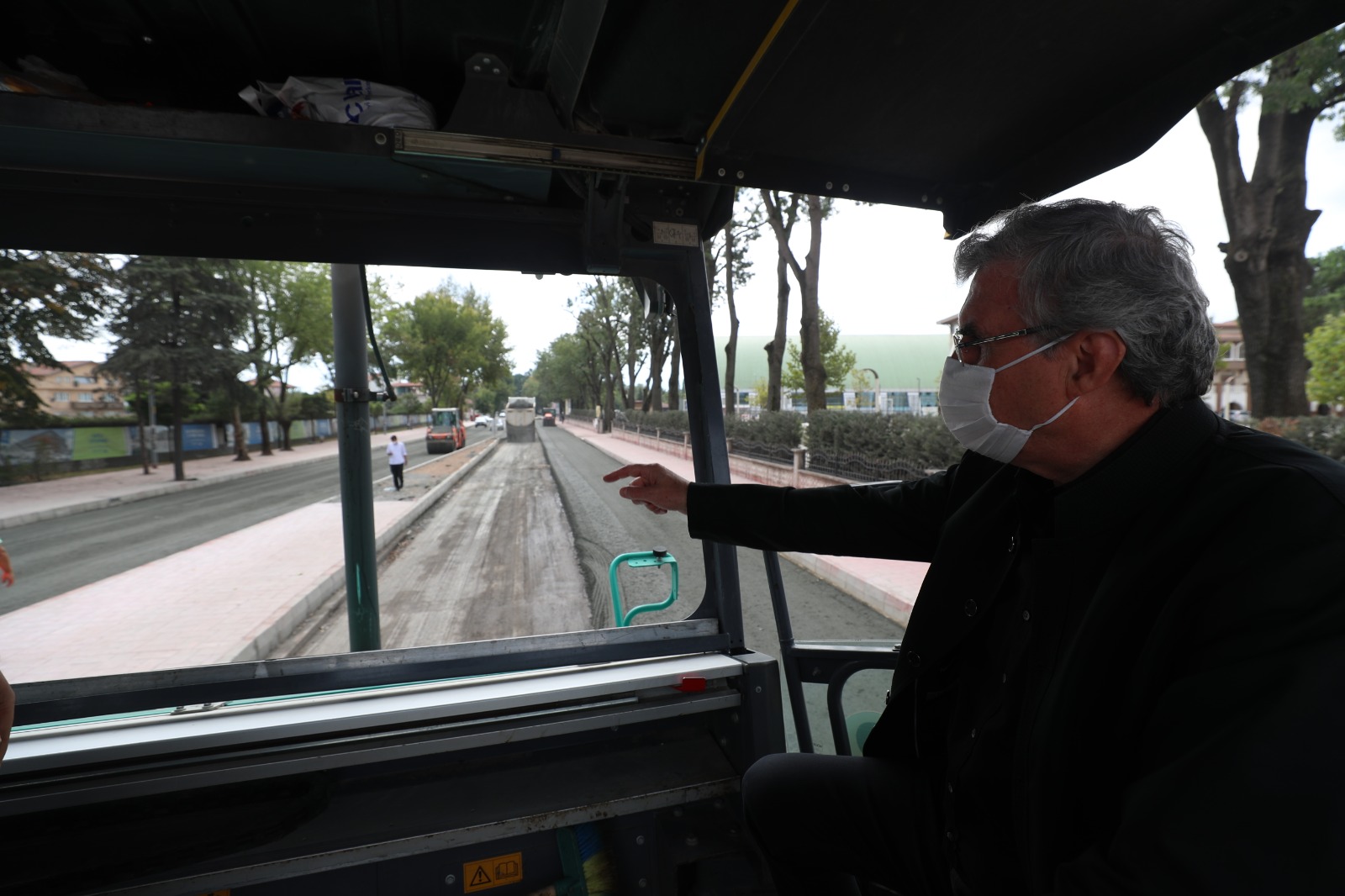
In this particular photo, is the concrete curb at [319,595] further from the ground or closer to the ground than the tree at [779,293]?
closer to the ground

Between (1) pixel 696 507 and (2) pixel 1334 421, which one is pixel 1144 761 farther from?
(2) pixel 1334 421

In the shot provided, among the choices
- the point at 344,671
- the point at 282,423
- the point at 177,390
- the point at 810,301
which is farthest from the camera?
the point at 810,301

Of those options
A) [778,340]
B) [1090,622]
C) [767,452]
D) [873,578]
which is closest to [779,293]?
[778,340]

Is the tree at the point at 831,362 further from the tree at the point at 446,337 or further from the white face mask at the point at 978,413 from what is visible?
the white face mask at the point at 978,413

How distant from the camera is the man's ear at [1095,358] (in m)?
1.26

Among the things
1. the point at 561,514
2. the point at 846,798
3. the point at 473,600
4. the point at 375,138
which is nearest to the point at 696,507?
the point at 846,798

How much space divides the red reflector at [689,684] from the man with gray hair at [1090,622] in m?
0.32

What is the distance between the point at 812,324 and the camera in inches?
625

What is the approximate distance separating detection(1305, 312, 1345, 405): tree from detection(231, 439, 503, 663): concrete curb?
26062 millimetres

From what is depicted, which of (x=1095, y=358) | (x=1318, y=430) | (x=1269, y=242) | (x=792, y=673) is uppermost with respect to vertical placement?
(x=1269, y=242)

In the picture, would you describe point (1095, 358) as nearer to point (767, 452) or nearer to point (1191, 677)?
point (1191, 677)

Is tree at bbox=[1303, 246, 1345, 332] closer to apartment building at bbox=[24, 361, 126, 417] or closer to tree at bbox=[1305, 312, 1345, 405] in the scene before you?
tree at bbox=[1305, 312, 1345, 405]

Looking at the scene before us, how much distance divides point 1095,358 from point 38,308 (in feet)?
10.2

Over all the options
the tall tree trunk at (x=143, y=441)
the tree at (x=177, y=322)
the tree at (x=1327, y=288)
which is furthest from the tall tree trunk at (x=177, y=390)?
the tree at (x=1327, y=288)
